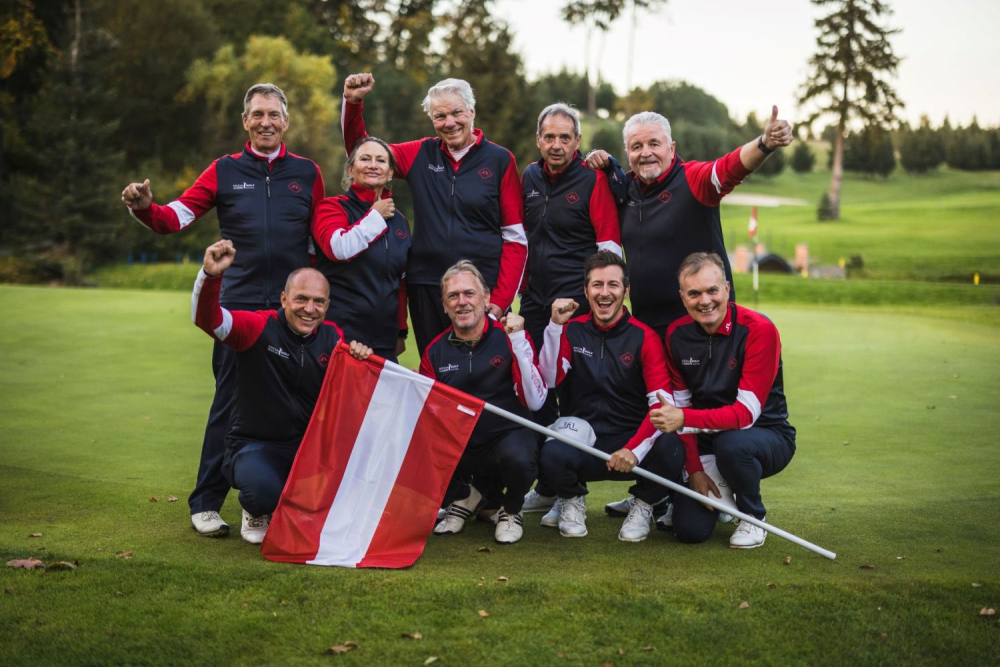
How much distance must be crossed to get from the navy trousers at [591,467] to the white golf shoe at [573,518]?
0.04m

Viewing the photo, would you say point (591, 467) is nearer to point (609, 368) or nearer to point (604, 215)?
point (609, 368)

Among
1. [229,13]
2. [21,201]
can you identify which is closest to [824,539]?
[21,201]

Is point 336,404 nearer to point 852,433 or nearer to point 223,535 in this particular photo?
point 223,535

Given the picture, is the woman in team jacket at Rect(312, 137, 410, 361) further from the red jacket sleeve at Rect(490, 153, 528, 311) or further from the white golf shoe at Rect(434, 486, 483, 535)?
the white golf shoe at Rect(434, 486, 483, 535)

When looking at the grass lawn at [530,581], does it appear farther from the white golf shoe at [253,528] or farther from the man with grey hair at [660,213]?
the man with grey hair at [660,213]

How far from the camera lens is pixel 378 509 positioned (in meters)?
4.55

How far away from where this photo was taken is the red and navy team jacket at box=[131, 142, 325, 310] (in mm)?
5031

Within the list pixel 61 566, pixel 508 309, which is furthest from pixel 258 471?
pixel 508 309

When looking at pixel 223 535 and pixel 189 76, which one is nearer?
pixel 223 535

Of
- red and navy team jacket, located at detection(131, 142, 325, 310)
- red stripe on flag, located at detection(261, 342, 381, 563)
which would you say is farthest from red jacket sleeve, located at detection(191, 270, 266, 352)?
red stripe on flag, located at detection(261, 342, 381, 563)

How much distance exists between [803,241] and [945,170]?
18452 millimetres

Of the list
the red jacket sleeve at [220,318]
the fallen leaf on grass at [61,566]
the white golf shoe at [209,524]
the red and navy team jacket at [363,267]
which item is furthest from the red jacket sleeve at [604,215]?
the fallen leaf on grass at [61,566]

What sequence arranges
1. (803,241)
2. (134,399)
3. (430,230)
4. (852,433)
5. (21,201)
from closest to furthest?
(430,230) → (852,433) → (134,399) → (21,201) → (803,241)

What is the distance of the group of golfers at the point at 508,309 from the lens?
190 inches
